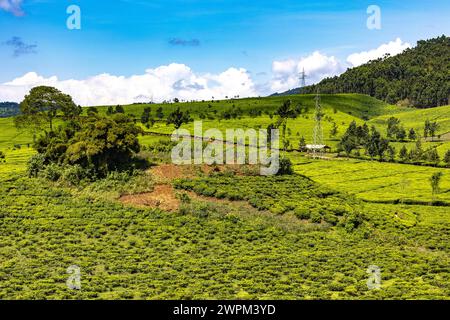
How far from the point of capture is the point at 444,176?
377ft

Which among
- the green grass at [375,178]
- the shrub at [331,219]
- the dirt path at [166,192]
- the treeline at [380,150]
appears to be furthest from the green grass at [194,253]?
the treeline at [380,150]

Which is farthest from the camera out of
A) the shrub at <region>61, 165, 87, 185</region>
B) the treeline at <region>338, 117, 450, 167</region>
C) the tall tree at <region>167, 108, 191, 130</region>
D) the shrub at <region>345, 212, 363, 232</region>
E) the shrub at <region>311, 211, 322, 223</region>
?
the treeline at <region>338, 117, 450, 167</region>

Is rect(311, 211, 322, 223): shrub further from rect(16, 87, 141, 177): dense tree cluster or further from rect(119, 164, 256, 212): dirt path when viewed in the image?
rect(16, 87, 141, 177): dense tree cluster

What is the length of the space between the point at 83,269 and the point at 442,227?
50425 mm

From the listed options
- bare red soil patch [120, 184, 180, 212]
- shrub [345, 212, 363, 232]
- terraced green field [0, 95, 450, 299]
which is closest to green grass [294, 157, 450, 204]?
terraced green field [0, 95, 450, 299]

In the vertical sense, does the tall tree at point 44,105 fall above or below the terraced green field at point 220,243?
above

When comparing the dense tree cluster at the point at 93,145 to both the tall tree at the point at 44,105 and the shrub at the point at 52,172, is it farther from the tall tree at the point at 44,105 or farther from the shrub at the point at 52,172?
the tall tree at the point at 44,105

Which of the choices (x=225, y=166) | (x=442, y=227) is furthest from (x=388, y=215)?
(x=225, y=166)

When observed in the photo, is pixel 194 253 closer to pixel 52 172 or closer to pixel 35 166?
pixel 52 172

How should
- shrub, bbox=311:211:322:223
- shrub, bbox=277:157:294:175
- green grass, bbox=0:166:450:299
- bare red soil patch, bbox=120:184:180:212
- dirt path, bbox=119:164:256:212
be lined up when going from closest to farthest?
green grass, bbox=0:166:450:299 → bare red soil patch, bbox=120:184:180:212 → dirt path, bbox=119:164:256:212 → shrub, bbox=311:211:322:223 → shrub, bbox=277:157:294:175

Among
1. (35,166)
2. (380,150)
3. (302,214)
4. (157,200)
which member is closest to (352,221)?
(302,214)

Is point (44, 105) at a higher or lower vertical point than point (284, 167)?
higher

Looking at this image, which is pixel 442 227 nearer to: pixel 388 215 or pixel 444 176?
pixel 388 215
